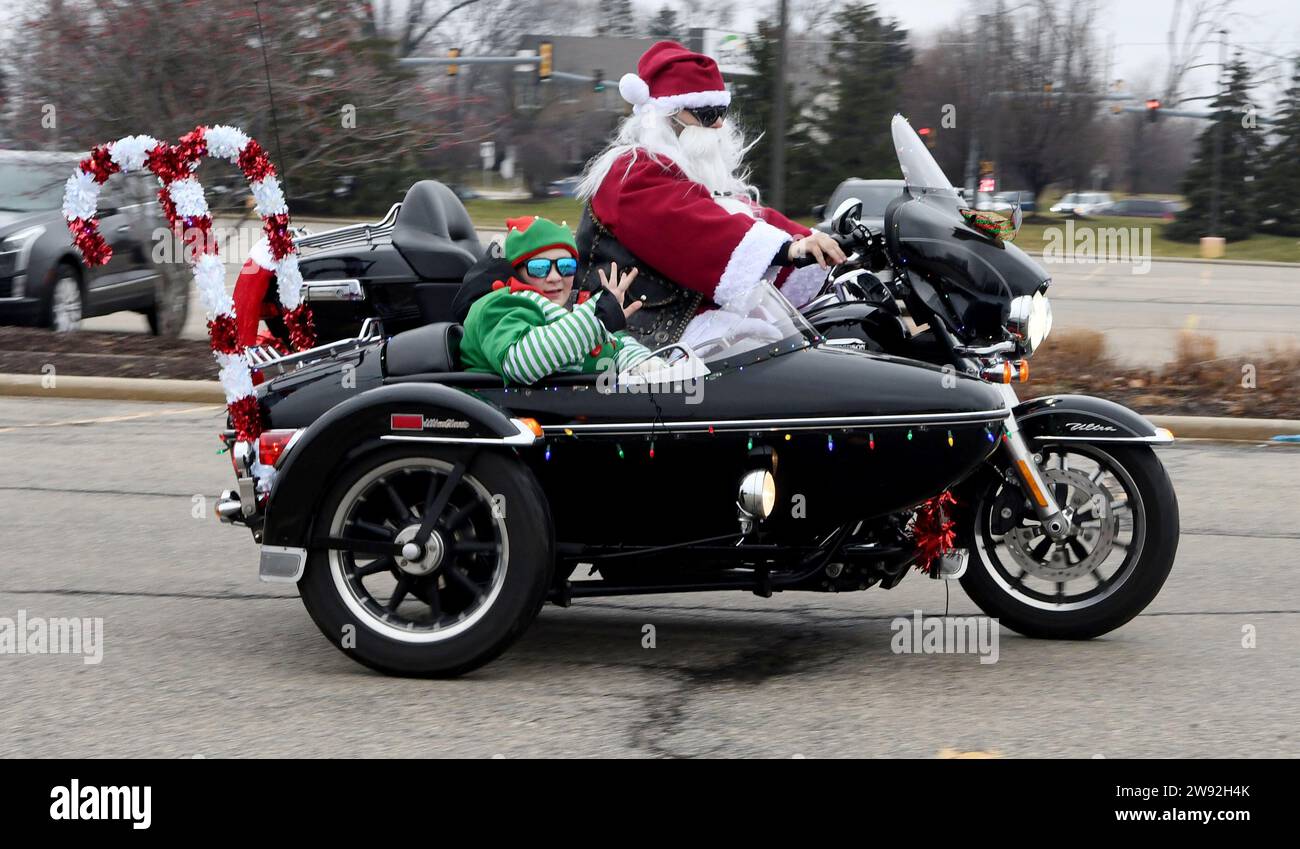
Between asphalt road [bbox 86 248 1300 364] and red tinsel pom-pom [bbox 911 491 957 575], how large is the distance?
8.06 meters

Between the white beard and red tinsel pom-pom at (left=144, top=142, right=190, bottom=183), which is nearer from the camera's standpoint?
red tinsel pom-pom at (left=144, top=142, right=190, bottom=183)

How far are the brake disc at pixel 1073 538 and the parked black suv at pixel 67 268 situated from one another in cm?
984

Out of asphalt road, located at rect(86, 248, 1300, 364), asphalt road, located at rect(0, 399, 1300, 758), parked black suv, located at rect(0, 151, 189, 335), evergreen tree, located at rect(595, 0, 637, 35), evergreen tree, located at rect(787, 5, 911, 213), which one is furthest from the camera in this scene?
evergreen tree, located at rect(595, 0, 637, 35)

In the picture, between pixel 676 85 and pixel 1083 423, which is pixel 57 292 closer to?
pixel 676 85

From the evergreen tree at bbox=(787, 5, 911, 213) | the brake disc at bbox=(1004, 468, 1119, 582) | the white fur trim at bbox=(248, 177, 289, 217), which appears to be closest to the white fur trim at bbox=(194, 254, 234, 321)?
the white fur trim at bbox=(248, 177, 289, 217)

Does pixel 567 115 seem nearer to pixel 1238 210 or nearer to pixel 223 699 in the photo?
pixel 1238 210

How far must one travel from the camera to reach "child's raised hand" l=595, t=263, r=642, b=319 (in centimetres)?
494

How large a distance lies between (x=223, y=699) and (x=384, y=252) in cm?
214

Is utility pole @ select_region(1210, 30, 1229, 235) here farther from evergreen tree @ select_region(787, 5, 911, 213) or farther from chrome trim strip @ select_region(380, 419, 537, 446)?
chrome trim strip @ select_region(380, 419, 537, 446)

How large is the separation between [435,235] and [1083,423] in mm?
2608

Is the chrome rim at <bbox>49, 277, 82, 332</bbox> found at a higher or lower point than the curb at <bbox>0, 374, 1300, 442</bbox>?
higher

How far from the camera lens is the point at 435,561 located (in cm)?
461

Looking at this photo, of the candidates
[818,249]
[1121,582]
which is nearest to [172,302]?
[818,249]
